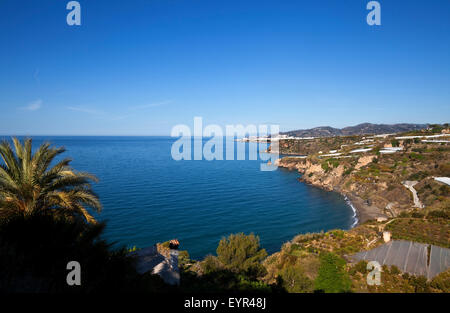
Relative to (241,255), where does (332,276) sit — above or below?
above

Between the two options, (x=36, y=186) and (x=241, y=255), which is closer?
(x=36, y=186)

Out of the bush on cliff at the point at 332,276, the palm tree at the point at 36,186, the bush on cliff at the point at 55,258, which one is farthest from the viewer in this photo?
the bush on cliff at the point at 332,276

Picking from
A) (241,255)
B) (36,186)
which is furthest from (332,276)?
(36,186)

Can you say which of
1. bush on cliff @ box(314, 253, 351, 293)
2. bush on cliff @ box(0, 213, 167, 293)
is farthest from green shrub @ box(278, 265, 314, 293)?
bush on cliff @ box(0, 213, 167, 293)

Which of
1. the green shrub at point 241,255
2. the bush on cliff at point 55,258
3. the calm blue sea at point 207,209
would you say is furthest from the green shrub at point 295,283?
the calm blue sea at point 207,209

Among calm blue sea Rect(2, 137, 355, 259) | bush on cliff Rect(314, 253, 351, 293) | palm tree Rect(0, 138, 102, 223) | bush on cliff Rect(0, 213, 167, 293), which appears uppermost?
palm tree Rect(0, 138, 102, 223)

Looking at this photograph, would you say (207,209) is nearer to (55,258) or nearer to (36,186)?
(36,186)

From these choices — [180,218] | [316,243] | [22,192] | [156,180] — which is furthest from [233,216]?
[22,192]

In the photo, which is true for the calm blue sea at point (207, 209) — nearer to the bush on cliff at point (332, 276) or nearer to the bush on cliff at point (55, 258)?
the bush on cliff at point (332, 276)

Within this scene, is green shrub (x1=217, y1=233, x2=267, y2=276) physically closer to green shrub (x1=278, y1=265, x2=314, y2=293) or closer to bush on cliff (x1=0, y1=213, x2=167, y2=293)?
green shrub (x1=278, y1=265, x2=314, y2=293)
